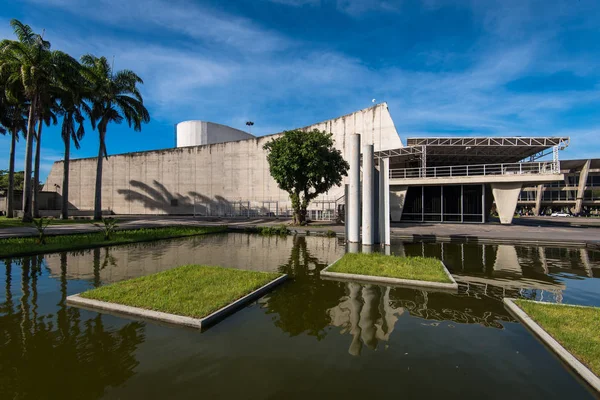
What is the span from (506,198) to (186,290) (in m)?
26.7

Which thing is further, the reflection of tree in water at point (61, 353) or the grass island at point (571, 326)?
the grass island at point (571, 326)

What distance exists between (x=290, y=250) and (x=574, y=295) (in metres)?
9.56

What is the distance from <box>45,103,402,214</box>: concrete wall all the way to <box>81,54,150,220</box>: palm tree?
1223cm

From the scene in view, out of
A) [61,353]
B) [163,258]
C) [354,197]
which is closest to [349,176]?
[354,197]

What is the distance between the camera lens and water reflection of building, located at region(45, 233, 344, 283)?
896cm

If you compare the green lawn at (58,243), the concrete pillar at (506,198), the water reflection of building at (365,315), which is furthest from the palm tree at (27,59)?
the concrete pillar at (506,198)

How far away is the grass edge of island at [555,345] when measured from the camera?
3.50 metres

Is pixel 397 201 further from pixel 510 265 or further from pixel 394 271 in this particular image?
pixel 394 271

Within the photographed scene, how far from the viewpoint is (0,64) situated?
23031 millimetres

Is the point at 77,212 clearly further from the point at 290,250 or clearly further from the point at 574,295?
the point at 574,295

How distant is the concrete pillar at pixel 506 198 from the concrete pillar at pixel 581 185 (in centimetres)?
5530

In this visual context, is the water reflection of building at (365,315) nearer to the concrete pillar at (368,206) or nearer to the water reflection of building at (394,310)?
the water reflection of building at (394,310)

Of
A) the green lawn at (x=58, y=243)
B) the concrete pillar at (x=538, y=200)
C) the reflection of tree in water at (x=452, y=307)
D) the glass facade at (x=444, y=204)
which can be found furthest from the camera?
the concrete pillar at (x=538, y=200)

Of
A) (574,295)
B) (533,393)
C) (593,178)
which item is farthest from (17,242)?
(593,178)
